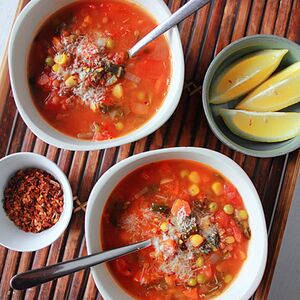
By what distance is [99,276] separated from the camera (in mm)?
2369

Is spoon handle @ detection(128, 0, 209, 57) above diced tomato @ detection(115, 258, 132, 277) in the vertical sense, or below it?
above

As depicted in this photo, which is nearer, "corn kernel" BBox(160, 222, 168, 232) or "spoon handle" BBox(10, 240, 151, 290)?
"spoon handle" BBox(10, 240, 151, 290)

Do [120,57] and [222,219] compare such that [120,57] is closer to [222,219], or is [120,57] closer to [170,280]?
[222,219]

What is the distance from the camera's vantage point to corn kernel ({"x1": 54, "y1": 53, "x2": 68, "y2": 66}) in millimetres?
2451

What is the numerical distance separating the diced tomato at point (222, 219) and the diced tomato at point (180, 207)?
14cm

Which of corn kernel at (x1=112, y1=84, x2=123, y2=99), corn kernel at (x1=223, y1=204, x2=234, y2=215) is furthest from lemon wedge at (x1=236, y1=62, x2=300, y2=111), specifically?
corn kernel at (x1=112, y1=84, x2=123, y2=99)

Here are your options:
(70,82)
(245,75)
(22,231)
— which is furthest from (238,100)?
(22,231)

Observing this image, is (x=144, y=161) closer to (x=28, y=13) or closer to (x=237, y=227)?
(x=237, y=227)

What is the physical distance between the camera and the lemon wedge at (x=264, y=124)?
248 cm

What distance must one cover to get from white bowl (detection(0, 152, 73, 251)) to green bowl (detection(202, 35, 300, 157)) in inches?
27.6

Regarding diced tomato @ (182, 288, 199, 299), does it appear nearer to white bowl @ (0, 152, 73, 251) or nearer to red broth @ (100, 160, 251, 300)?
red broth @ (100, 160, 251, 300)

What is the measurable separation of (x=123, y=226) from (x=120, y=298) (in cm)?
31

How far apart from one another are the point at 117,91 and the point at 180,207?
1.87 ft

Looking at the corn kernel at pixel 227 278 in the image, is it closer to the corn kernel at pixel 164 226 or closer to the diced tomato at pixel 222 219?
the diced tomato at pixel 222 219
